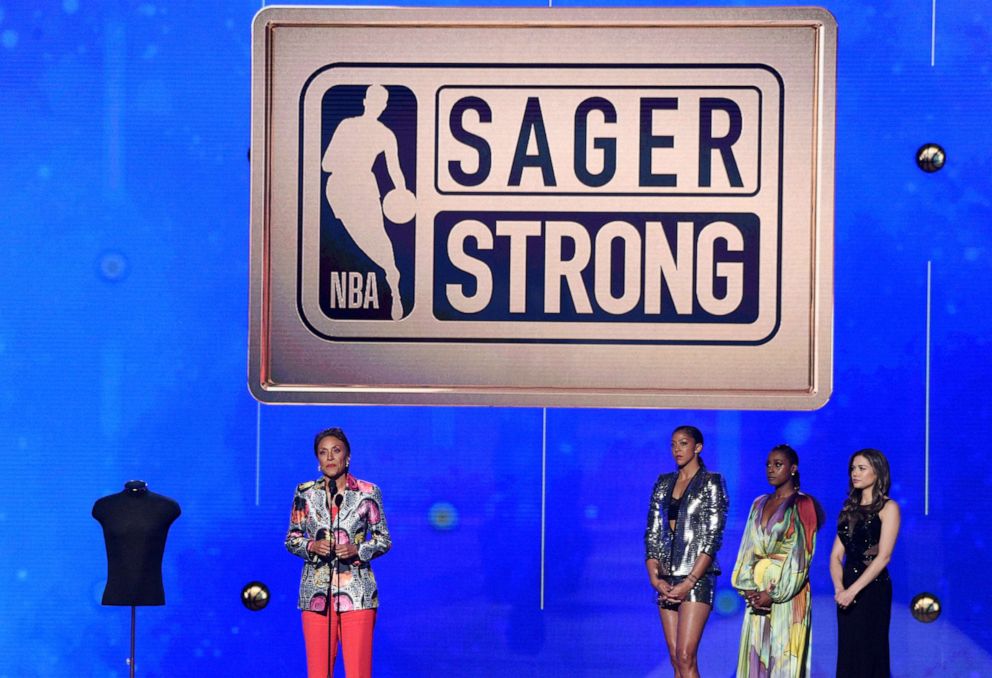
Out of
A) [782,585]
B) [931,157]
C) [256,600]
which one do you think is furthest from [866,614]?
[256,600]

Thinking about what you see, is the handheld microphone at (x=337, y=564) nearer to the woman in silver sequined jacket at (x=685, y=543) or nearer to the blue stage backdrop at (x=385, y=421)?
the blue stage backdrop at (x=385, y=421)

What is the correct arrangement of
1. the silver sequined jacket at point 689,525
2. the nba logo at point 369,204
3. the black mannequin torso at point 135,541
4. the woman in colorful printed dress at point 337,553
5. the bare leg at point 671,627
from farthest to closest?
the nba logo at point 369,204 < the bare leg at point 671,627 < the silver sequined jacket at point 689,525 < the woman in colorful printed dress at point 337,553 < the black mannequin torso at point 135,541

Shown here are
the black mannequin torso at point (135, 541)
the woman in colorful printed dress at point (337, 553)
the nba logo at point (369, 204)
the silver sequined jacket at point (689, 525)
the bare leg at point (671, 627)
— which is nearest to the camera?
the black mannequin torso at point (135, 541)

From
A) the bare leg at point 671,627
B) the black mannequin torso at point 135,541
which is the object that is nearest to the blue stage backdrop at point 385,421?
the bare leg at point 671,627

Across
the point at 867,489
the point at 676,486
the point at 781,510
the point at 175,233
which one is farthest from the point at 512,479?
the point at 175,233

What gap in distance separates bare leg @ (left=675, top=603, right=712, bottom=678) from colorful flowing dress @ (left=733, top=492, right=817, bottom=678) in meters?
0.19

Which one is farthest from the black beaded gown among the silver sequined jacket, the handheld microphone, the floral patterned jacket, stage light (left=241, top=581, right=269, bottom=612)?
stage light (left=241, top=581, right=269, bottom=612)

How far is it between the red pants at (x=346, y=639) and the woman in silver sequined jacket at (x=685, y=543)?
1.21m

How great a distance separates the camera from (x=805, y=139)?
16.1 feet

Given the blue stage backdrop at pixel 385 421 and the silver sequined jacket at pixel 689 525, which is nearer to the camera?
the silver sequined jacket at pixel 689 525

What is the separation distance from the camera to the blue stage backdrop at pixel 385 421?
4883mm

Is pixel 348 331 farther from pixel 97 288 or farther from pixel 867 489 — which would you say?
pixel 867 489

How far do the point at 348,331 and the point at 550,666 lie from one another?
1.71 metres

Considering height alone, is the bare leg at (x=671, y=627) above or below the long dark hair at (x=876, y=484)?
below
